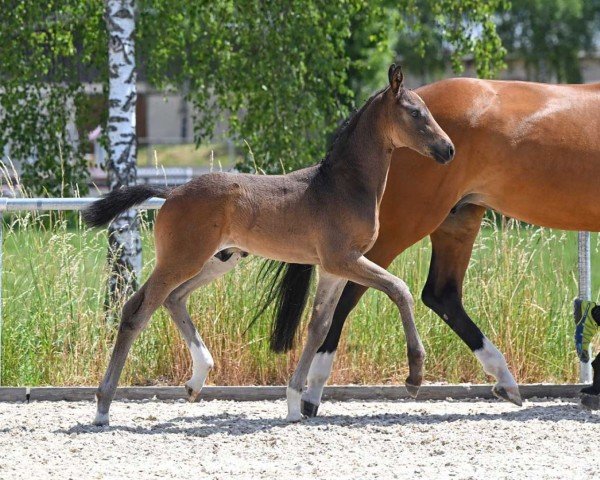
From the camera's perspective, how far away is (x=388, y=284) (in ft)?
17.7

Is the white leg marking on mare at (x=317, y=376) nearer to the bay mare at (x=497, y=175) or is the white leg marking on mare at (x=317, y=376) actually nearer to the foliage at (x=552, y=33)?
the bay mare at (x=497, y=175)

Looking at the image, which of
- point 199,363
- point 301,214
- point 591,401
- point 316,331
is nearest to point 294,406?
point 316,331

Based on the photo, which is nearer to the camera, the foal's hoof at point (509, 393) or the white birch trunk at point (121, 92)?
the foal's hoof at point (509, 393)

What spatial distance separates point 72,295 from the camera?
7.30 metres

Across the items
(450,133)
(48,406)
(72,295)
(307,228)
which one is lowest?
(48,406)

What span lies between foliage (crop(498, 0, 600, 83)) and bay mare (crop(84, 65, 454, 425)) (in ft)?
125

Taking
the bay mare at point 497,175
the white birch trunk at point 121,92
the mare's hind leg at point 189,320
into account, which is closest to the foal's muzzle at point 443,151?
the bay mare at point 497,175

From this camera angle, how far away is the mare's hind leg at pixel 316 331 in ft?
19.1

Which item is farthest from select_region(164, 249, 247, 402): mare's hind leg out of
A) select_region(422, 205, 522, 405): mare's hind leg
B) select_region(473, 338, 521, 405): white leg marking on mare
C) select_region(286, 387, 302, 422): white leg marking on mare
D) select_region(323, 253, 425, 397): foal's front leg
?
select_region(473, 338, 521, 405): white leg marking on mare

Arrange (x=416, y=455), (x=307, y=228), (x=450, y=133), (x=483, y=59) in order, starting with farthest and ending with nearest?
(x=483, y=59) → (x=450, y=133) → (x=307, y=228) → (x=416, y=455)

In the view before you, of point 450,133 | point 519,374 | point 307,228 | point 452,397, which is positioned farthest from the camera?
point 519,374

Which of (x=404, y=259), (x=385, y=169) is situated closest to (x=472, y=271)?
(x=404, y=259)

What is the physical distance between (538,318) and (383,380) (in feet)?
3.64

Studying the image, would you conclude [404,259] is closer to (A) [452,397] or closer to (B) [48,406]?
(A) [452,397]
